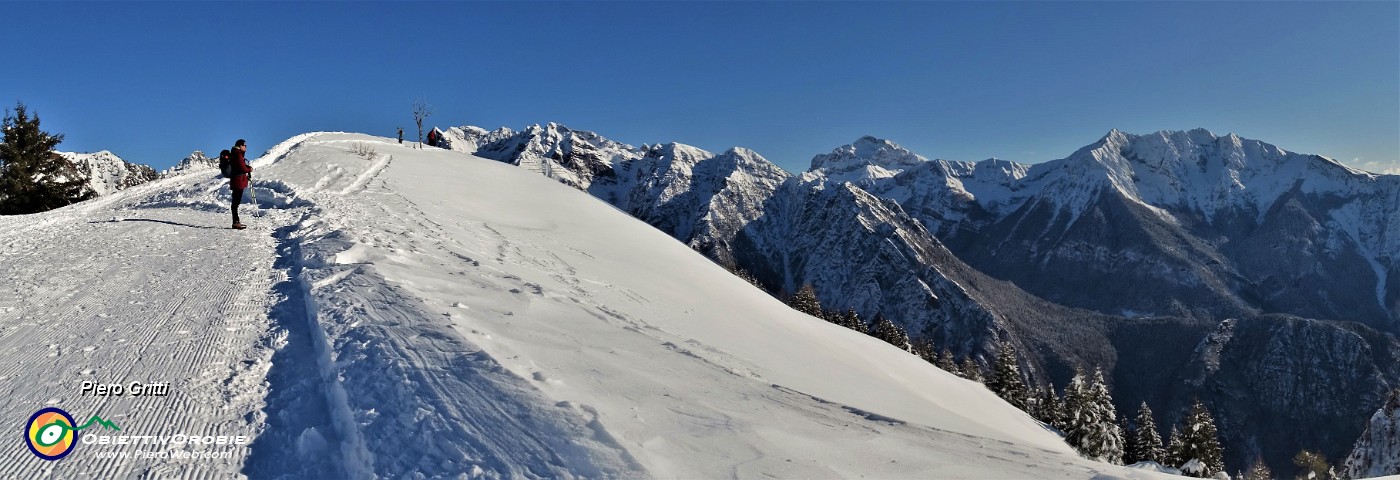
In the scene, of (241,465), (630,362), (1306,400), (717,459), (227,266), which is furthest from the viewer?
(1306,400)

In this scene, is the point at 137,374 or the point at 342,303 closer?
the point at 137,374

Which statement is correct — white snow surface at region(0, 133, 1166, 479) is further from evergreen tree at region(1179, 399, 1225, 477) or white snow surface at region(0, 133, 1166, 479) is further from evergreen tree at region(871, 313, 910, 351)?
evergreen tree at region(871, 313, 910, 351)

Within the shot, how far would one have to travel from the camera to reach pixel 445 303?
24.2 feet

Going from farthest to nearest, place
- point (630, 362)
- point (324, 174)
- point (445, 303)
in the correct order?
1. point (324, 174)
2. point (445, 303)
3. point (630, 362)

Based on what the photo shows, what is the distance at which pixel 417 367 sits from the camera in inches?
213

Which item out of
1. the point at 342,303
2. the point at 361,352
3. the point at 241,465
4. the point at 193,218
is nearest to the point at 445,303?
the point at 342,303

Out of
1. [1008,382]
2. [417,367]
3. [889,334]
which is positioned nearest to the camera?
[417,367]

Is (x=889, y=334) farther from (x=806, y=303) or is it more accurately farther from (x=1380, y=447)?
(x=1380, y=447)

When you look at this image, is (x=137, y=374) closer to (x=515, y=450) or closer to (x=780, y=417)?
(x=515, y=450)

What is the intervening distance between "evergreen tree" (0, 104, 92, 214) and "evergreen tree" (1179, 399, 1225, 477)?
62238mm

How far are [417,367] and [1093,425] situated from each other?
131ft

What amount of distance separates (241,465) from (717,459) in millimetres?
3490

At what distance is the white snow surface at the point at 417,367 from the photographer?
14.6 feet

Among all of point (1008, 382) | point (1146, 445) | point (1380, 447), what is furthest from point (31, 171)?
point (1380, 447)
